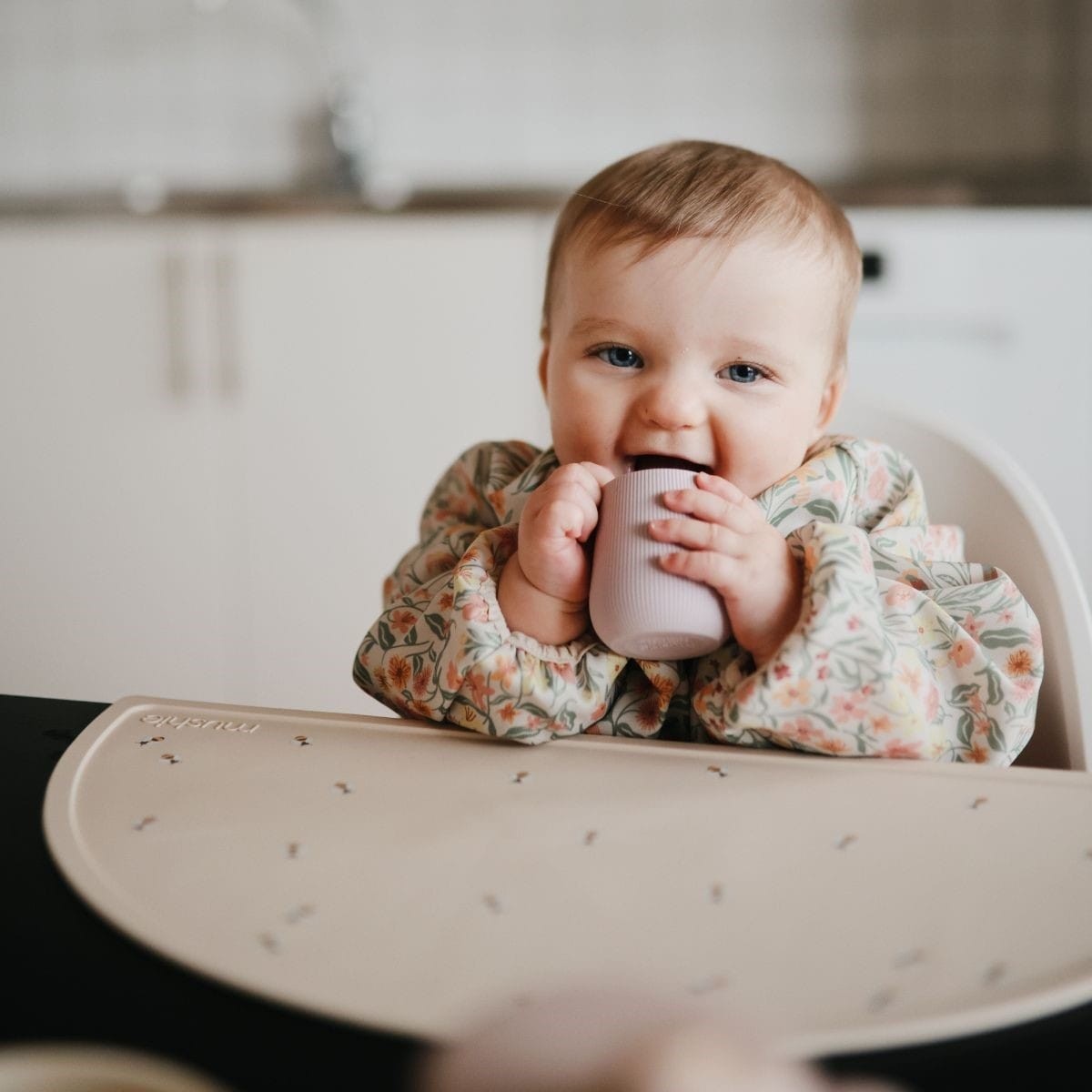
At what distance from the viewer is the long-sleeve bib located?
636 millimetres

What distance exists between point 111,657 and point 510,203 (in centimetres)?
115

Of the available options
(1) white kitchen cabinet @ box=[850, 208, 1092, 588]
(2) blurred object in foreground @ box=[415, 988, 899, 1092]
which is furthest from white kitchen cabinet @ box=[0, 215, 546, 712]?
(2) blurred object in foreground @ box=[415, 988, 899, 1092]

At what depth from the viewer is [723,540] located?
25.1 inches

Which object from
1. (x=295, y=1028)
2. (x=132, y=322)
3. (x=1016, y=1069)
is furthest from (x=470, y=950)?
(x=132, y=322)

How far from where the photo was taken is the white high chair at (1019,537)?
0.80 metres

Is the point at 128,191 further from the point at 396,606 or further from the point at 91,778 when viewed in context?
the point at 91,778

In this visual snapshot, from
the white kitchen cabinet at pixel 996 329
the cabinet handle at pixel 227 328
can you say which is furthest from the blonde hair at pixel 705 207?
the cabinet handle at pixel 227 328

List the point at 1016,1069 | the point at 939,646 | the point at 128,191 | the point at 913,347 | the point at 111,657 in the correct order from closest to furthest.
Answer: the point at 1016,1069 < the point at 939,646 < the point at 913,347 < the point at 111,657 < the point at 128,191

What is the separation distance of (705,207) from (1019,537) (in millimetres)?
354

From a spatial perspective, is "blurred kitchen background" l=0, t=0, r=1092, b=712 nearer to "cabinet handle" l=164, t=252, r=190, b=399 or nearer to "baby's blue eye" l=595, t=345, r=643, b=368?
"cabinet handle" l=164, t=252, r=190, b=399

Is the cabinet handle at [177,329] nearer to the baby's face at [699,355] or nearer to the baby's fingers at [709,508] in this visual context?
the baby's face at [699,355]

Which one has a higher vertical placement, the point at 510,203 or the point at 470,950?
the point at 510,203

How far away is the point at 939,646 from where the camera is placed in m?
0.72

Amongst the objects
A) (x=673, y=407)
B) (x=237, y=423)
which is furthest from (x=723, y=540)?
(x=237, y=423)
